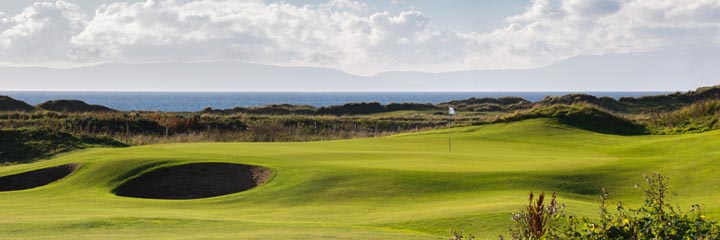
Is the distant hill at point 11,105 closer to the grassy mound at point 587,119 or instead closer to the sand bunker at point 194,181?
the grassy mound at point 587,119

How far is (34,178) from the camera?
24469 millimetres

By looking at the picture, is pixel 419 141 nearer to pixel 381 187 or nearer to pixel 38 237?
pixel 381 187

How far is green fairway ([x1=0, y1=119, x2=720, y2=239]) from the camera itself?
13117 mm

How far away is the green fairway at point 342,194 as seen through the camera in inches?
516

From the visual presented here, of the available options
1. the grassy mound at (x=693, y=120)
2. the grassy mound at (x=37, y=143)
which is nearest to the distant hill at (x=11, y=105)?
the grassy mound at (x=37, y=143)

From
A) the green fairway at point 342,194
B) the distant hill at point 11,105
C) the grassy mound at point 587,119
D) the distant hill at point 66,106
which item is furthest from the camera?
the distant hill at point 66,106

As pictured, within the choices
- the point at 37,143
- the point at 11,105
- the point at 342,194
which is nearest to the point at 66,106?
the point at 11,105

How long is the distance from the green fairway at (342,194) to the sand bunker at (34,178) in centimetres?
76

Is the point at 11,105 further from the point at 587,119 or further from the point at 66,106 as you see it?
the point at 587,119

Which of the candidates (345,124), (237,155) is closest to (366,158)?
(237,155)

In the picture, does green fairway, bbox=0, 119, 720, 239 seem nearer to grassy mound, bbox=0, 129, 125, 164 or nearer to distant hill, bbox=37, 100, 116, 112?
grassy mound, bbox=0, 129, 125, 164

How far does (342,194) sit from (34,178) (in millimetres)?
11695

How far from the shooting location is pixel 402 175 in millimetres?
20594

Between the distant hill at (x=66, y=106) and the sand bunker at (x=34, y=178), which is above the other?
the distant hill at (x=66, y=106)
